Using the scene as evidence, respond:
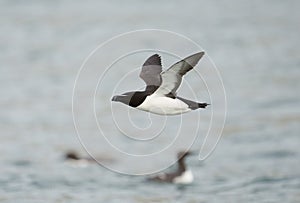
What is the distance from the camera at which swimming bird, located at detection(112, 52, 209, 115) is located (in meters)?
7.14

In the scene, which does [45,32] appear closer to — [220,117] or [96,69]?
[96,69]

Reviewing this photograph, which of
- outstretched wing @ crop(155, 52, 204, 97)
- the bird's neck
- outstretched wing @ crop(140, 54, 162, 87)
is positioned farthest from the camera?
the bird's neck

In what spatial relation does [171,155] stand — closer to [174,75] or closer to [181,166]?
[181,166]

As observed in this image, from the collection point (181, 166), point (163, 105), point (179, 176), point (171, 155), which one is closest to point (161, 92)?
point (163, 105)

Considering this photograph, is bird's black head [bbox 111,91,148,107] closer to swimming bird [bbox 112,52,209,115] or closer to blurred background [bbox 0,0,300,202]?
swimming bird [bbox 112,52,209,115]

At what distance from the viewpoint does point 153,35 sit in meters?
23.6

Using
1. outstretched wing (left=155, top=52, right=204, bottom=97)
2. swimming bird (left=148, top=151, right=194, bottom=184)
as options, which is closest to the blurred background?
swimming bird (left=148, top=151, right=194, bottom=184)

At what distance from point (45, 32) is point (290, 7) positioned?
5.79 m

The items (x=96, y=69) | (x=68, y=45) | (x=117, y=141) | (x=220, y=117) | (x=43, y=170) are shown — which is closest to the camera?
(x=43, y=170)

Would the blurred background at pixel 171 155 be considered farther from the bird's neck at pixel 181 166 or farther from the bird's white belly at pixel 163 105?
the bird's white belly at pixel 163 105

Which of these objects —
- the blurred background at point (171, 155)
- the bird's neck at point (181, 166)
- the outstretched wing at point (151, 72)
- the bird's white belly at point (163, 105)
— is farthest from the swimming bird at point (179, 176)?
the bird's white belly at point (163, 105)

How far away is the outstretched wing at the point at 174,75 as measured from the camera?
7.09 metres

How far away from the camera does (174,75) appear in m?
7.25

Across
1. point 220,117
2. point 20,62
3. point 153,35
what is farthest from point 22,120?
point 153,35
